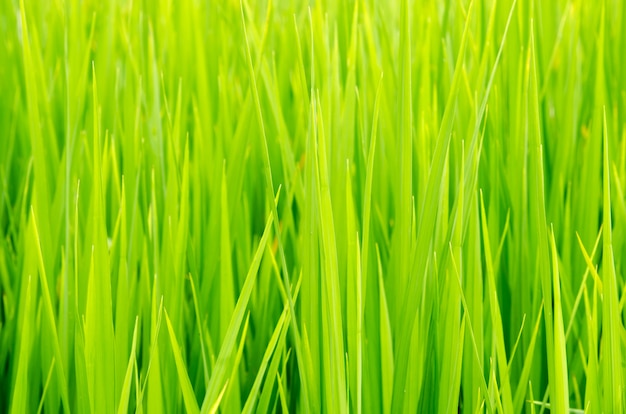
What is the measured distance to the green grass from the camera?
61 cm

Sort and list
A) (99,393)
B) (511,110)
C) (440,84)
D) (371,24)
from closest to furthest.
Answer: (99,393) < (511,110) < (440,84) < (371,24)

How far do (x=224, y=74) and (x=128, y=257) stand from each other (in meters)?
0.36

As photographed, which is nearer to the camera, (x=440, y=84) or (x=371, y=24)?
(x=440, y=84)

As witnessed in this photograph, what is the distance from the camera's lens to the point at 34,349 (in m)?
0.74

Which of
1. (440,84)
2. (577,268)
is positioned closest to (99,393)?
(577,268)

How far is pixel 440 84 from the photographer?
39.9 inches

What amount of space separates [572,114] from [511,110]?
0.10 meters

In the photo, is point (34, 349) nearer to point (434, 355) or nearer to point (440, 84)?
point (434, 355)

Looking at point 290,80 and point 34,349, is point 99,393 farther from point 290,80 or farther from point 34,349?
point 290,80

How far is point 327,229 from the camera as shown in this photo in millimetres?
568

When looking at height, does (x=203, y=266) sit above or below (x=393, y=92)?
below

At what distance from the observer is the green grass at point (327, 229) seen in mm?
611

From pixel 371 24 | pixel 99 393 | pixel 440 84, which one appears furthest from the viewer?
pixel 371 24

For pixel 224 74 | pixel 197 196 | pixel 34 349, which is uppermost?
pixel 224 74
